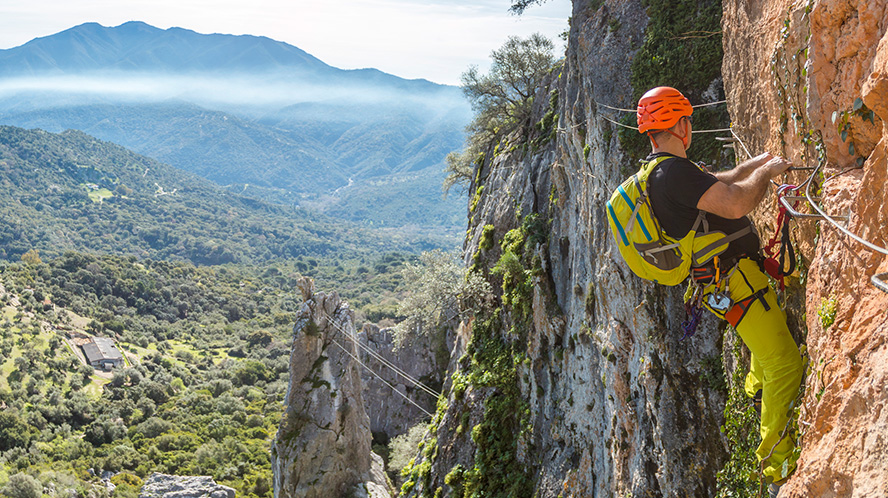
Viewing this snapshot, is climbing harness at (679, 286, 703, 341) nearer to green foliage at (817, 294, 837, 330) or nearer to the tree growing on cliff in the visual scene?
green foliage at (817, 294, 837, 330)

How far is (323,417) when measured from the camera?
21.0m

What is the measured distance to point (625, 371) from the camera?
8.45 metres

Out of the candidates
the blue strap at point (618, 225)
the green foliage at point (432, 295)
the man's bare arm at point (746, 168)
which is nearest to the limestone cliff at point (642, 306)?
the man's bare arm at point (746, 168)

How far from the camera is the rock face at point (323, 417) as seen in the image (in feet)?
66.9

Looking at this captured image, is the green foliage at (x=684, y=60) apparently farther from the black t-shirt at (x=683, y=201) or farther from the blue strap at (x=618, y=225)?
the blue strap at (x=618, y=225)

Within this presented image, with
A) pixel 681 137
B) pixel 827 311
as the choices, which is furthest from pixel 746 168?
pixel 827 311

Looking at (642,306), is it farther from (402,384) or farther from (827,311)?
(402,384)

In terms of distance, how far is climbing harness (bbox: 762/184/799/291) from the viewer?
4.08 m

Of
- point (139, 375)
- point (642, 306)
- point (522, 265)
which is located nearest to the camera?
point (642, 306)

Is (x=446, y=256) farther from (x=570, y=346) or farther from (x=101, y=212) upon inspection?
(x=101, y=212)

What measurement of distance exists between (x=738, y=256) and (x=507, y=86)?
941 inches

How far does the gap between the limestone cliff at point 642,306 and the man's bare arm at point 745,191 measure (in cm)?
28

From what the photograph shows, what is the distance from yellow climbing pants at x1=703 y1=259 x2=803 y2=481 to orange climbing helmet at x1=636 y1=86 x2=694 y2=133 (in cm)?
130

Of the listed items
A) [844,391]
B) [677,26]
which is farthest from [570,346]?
[844,391]
